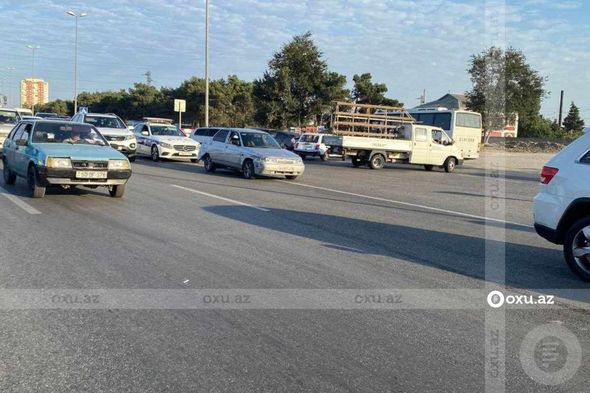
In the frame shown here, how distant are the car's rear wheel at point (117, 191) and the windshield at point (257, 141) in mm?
6925

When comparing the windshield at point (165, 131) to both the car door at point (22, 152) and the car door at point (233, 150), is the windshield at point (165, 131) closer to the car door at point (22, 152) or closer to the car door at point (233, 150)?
the car door at point (233, 150)

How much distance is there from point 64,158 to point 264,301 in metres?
7.00

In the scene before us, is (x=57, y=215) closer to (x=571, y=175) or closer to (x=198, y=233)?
(x=198, y=233)

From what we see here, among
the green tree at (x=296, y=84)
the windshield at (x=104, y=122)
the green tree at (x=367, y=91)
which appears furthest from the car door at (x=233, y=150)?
the green tree at (x=367, y=91)

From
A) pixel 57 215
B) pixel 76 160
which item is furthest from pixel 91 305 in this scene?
pixel 76 160

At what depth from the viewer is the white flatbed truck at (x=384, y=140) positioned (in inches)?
998

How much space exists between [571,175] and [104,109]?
84.3 metres

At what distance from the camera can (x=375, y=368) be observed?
A: 13.4 feet

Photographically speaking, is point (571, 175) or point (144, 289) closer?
point (144, 289)

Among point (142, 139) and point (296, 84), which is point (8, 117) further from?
point (296, 84)

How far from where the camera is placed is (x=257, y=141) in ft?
61.2

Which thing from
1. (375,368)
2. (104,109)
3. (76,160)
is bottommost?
(375,368)

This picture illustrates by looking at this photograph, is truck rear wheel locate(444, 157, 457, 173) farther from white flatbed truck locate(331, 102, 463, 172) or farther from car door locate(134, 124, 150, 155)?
car door locate(134, 124, 150, 155)

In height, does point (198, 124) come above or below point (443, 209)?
above
